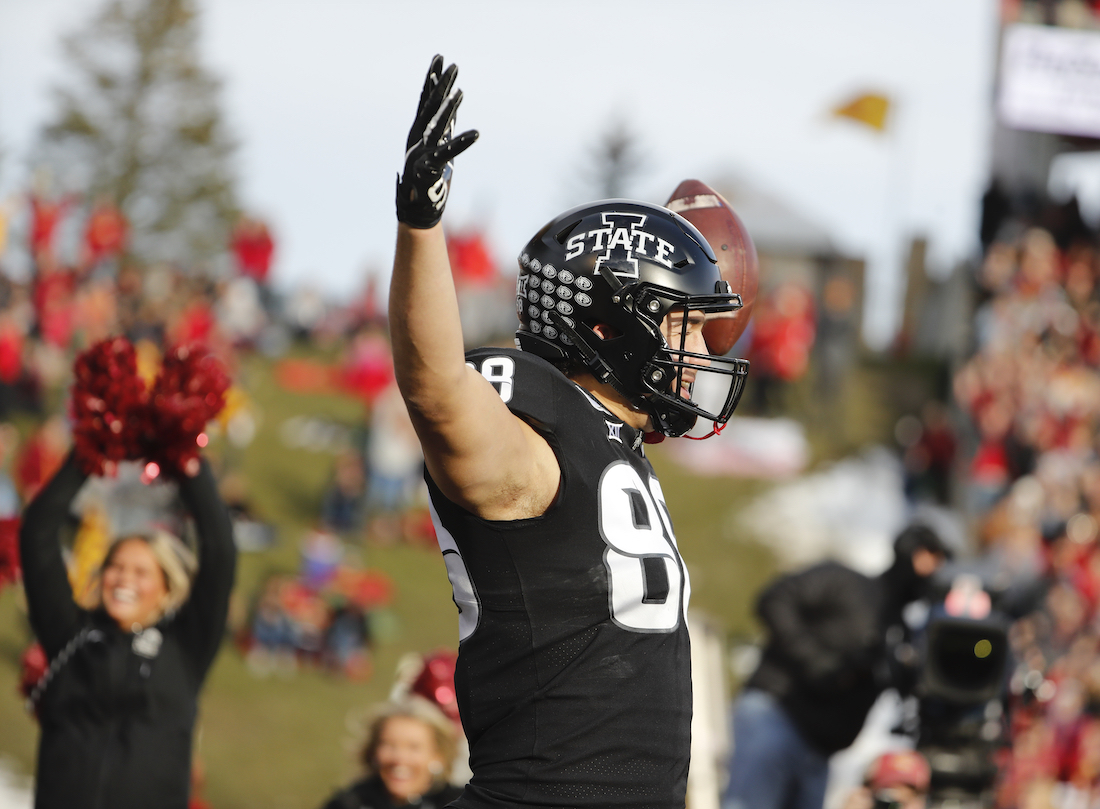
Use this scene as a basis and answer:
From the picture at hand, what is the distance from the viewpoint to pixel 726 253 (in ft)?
9.46

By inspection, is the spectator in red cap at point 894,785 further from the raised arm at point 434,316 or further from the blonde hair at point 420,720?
the raised arm at point 434,316

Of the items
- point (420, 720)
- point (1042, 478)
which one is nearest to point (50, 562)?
point (420, 720)

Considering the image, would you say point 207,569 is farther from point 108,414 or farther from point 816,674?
point 816,674

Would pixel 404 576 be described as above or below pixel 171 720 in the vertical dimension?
below

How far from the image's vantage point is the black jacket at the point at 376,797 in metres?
3.83

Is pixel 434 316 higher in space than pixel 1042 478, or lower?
higher

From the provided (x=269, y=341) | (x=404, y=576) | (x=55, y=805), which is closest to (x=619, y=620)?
(x=55, y=805)

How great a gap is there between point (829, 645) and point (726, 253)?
3012 mm

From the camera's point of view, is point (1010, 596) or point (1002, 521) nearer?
point (1010, 596)

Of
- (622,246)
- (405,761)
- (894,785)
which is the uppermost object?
(622,246)

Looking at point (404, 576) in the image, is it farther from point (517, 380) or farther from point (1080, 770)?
point (517, 380)

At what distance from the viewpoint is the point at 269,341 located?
1880 centimetres

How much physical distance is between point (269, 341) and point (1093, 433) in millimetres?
11649

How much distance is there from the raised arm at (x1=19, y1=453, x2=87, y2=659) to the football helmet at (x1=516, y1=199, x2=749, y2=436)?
1.60 m
